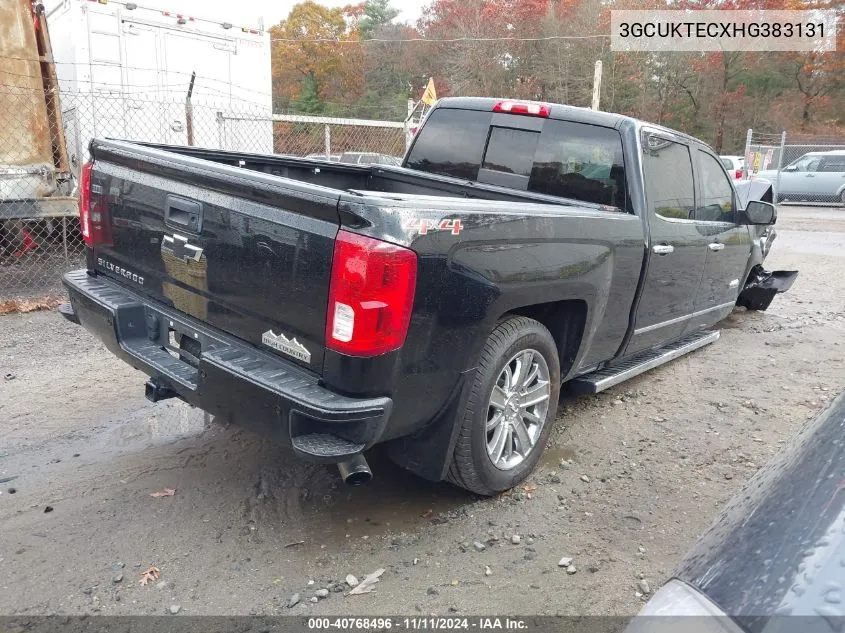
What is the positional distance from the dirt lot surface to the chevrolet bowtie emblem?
3.91 ft

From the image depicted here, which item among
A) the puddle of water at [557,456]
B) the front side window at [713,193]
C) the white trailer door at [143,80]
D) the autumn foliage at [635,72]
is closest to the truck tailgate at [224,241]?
the puddle of water at [557,456]

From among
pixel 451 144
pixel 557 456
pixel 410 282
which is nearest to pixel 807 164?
pixel 451 144

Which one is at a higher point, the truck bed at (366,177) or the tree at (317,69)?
the tree at (317,69)

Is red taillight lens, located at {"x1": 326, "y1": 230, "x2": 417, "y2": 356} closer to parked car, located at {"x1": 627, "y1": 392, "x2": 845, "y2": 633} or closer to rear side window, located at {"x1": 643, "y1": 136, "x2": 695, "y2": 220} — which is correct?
parked car, located at {"x1": 627, "y1": 392, "x2": 845, "y2": 633}

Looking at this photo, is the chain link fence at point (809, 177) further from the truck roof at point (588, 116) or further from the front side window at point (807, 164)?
the truck roof at point (588, 116)

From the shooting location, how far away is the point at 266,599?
2641mm

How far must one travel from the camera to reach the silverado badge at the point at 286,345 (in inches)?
106

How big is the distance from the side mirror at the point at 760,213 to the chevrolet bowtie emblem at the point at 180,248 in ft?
13.3

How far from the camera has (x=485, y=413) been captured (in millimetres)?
3111

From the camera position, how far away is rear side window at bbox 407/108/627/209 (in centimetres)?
408

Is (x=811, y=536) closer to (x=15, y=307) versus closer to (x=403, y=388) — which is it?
(x=403, y=388)

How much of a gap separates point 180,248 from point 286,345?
746 mm

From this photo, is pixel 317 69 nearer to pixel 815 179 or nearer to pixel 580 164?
pixel 815 179

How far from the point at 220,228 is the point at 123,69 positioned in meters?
8.59
